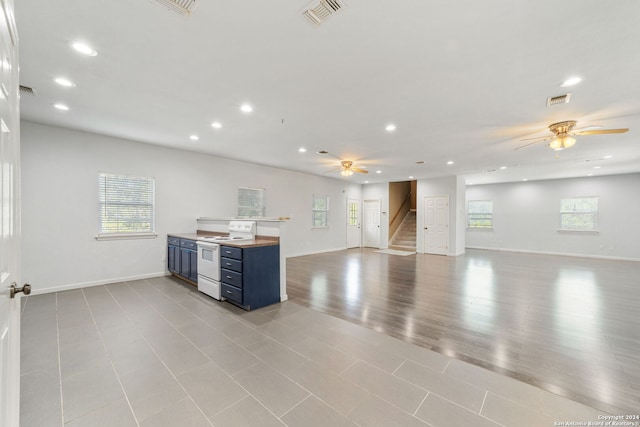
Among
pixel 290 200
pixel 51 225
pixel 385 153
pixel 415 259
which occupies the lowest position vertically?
pixel 415 259

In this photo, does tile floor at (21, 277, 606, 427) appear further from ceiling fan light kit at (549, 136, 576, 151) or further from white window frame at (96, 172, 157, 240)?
ceiling fan light kit at (549, 136, 576, 151)

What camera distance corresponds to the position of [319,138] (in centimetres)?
474

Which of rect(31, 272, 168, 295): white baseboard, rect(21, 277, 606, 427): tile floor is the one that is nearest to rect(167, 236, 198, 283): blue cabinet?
rect(31, 272, 168, 295): white baseboard

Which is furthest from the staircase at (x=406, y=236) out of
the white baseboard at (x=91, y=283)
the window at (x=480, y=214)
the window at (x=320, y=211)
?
the white baseboard at (x=91, y=283)

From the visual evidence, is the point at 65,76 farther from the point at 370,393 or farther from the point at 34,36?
the point at 370,393

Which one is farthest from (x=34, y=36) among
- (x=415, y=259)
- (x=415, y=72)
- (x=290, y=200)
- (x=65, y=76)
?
(x=415, y=259)

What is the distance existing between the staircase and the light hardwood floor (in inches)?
140

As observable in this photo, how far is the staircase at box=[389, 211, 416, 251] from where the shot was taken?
10.4 meters

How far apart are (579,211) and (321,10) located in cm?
1136

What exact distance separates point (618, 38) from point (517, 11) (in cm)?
103

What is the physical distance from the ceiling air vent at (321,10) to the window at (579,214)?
1118 centimetres

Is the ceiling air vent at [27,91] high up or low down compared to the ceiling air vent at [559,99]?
up

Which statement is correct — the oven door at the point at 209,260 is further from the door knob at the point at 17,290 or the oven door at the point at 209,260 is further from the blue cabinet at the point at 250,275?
the door knob at the point at 17,290

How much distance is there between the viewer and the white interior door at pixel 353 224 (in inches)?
409
